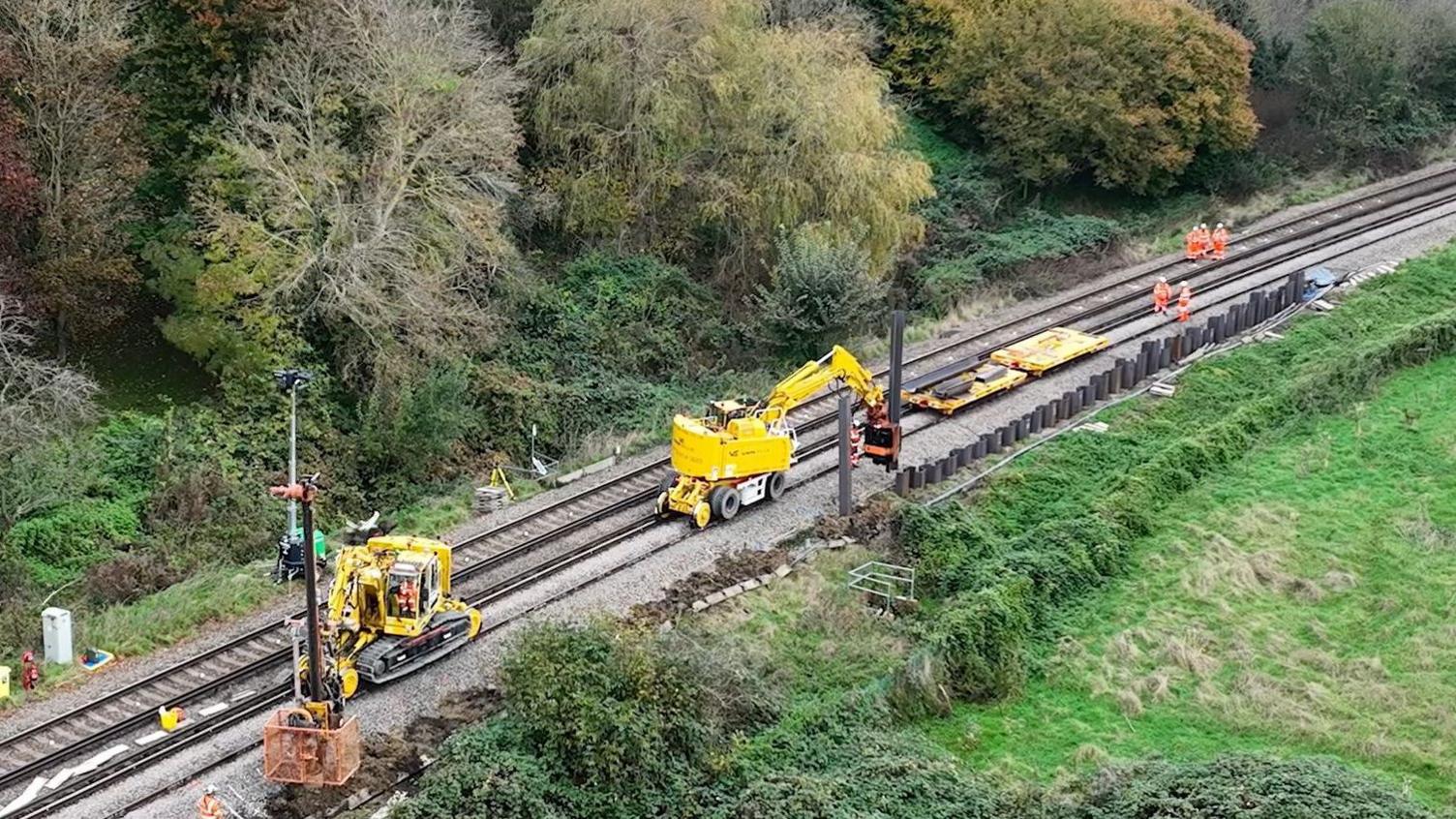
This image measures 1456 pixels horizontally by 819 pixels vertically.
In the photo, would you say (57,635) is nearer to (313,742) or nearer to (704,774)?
(313,742)

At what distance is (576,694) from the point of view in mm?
23969

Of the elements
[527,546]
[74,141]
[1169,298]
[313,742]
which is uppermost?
Answer: [74,141]

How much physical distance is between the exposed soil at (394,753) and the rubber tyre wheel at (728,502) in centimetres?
793

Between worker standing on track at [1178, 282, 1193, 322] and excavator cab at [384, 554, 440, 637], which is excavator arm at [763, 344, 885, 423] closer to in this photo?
excavator cab at [384, 554, 440, 637]

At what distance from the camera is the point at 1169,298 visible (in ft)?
154

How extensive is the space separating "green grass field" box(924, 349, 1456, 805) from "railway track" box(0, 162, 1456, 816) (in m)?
9.12

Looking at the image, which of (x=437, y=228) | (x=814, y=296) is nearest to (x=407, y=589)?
(x=437, y=228)

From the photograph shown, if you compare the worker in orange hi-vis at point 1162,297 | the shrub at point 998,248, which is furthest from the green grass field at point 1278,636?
the shrub at point 998,248

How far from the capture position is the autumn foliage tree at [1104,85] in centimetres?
5234

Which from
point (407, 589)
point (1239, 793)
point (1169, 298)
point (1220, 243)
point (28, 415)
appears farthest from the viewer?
point (1220, 243)

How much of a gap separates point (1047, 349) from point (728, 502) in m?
13.3

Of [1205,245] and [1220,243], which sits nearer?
[1220,243]

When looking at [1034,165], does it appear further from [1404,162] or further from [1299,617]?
[1299,617]

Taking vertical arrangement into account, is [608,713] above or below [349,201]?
below
